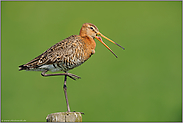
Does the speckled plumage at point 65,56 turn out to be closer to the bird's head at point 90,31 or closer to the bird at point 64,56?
the bird at point 64,56

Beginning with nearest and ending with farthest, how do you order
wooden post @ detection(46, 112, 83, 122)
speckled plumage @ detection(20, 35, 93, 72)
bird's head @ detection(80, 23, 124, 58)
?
1. wooden post @ detection(46, 112, 83, 122)
2. speckled plumage @ detection(20, 35, 93, 72)
3. bird's head @ detection(80, 23, 124, 58)

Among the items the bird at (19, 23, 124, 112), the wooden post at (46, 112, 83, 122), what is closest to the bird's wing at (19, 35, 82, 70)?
the bird at (19, 23, 124, 112)

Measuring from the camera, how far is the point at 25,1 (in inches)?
693

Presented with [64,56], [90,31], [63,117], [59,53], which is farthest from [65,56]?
Answer: [63,117]

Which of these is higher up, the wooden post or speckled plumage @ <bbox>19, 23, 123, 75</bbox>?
speckled plumage @ <bbox>19, 23, 123, 75</bbox>

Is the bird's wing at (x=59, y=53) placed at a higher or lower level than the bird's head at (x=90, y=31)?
lower

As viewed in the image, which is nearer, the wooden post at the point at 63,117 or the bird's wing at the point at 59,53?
the wooden post at the point at 63,117

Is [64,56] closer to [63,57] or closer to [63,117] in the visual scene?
[63,57]

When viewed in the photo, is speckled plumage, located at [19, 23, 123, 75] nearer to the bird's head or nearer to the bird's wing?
the bird's wing

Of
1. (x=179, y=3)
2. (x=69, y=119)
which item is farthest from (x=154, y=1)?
(x=69, y=119)

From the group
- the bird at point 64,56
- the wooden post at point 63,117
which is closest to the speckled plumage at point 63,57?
the bird at point 64,56

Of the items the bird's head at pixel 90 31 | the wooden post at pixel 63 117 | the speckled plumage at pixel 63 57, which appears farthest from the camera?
the bird's head at pixel 90 31

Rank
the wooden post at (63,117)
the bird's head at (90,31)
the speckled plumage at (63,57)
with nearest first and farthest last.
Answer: the wooden post at (63,117) < the speckled plumage at (63,57) < the bird's head at (90,31)

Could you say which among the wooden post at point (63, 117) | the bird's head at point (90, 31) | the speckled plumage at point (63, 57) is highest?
the bird's head at point (90, 31)
